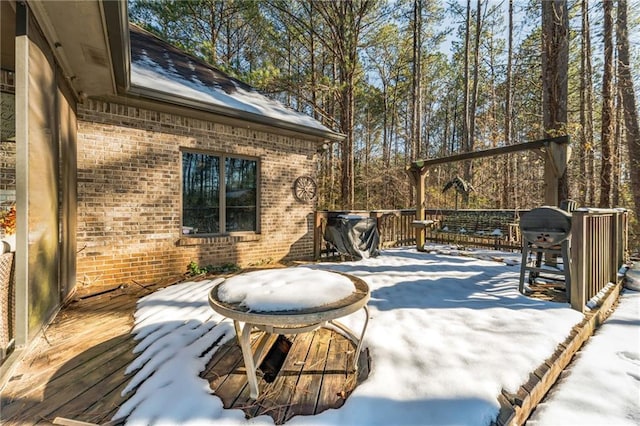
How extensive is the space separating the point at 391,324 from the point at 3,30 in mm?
4286

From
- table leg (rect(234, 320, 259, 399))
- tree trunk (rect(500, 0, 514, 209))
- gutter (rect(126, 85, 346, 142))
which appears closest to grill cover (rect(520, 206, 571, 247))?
table leg (rect(234, 320, 259, 399))

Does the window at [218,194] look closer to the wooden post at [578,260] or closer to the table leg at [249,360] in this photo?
the table leg at [249,360]

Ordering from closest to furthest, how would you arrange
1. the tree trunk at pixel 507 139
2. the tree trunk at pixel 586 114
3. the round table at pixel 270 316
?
the round table at pixel 270 316, the tree trunk at pixel 586 114, the tree trunk at pixel 507 139

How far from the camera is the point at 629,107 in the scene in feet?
21.6

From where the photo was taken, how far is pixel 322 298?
1.70 meters

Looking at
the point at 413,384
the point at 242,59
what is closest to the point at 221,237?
the point at 413,384

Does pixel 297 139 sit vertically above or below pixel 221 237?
above

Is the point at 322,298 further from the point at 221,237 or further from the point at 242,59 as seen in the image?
the point at 242,59

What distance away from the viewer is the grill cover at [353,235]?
17.8 feet

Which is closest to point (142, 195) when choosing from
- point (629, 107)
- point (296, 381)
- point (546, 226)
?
point (296, 381)

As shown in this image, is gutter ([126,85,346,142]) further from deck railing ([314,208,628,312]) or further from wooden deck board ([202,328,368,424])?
wooden deck board ([202,328,368,424])

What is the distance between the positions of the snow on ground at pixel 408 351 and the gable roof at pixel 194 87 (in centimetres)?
275

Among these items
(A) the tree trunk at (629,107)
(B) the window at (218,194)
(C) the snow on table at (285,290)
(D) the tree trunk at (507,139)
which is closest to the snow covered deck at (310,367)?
(C) the snow on table at (285,290)

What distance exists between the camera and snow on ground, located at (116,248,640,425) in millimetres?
1512
